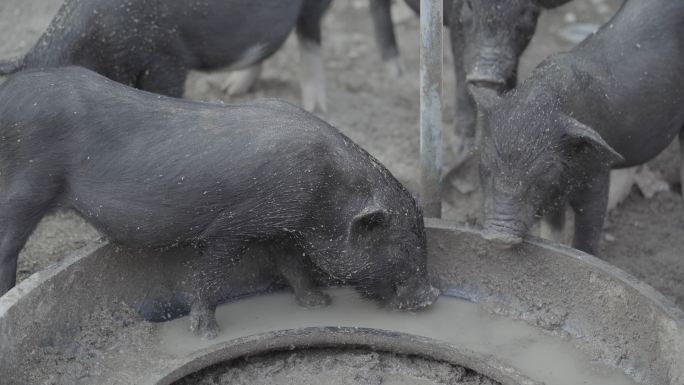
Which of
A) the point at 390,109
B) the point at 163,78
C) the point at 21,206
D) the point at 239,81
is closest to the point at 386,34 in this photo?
the point at 390,109

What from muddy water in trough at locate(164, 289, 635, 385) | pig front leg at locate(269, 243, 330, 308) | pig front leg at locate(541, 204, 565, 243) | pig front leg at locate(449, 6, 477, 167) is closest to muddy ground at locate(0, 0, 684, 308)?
pig front leg at locate(449, 6, 477, 167)

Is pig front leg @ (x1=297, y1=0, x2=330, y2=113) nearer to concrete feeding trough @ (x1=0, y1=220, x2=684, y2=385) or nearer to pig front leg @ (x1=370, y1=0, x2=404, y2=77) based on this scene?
pig front leg @ (x1=370, y1=0, x2=404, y2=77)

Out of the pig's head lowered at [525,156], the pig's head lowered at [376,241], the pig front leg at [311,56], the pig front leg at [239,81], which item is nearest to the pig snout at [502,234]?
the pig's head lowered at [525,156]

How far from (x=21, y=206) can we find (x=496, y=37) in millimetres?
2073

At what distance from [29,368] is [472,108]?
2.60 metres

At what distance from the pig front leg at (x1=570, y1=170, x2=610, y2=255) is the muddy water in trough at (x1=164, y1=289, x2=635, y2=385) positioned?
1.54ft

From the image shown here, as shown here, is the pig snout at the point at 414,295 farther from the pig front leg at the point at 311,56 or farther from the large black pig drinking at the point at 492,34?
the pig front leg at the point at 311,56

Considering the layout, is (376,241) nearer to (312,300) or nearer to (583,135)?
(312,300)

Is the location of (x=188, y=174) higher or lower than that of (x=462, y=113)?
higher

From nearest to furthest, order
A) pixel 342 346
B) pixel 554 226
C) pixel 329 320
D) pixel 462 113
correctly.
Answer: pixel 342 346, pixel 329 320, pixel 554 226, pixel 462 113

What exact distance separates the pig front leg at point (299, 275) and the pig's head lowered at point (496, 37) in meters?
Answer: 1.13

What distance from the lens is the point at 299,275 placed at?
3.72 m

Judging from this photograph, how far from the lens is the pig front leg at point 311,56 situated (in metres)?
5.24

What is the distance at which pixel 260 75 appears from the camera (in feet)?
19.5
